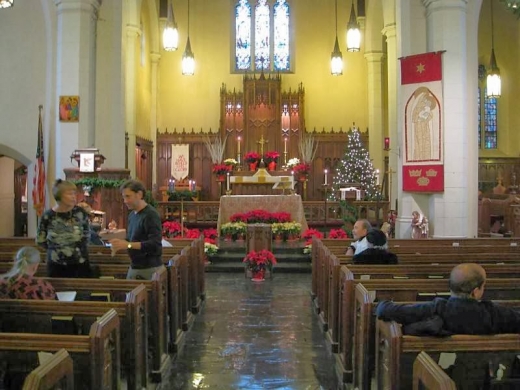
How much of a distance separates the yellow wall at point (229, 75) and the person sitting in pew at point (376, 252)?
598 inches

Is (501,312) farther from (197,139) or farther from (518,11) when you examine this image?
(197,139)

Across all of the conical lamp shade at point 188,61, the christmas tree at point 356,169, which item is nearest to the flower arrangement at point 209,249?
the christmas tree at point 356,169

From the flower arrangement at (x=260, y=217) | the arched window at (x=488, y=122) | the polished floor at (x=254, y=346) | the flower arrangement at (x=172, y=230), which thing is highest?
the arched window at (x=488, y=122)

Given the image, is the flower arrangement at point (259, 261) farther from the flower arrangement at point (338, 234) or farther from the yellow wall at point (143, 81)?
the yellow wall at point (143, 81)

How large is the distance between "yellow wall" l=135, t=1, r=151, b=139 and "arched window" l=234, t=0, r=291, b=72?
3314 mm

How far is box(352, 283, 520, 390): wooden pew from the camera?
3863 mm

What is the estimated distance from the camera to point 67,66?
11773 mm

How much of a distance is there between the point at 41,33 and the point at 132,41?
394cm

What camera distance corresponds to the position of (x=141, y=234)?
189 inches

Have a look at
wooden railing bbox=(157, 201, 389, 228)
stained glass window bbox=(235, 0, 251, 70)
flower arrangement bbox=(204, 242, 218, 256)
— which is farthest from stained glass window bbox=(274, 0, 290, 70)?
flower arrangement bbox=(204, 242, 218, 256)

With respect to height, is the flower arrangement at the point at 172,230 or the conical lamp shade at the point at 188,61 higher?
the conical lamp shade at the point at 188,61

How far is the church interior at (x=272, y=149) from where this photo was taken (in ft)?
16.3

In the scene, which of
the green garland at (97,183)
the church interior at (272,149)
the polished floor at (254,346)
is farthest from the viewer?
the green garland at (97,183)

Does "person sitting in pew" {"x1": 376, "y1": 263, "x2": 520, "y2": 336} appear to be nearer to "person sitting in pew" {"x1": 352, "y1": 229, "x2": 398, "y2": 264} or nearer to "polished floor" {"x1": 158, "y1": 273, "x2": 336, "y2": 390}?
"polished floor" {"x1": 158, "y1": 273, "x2": 336, "y2": 390}
